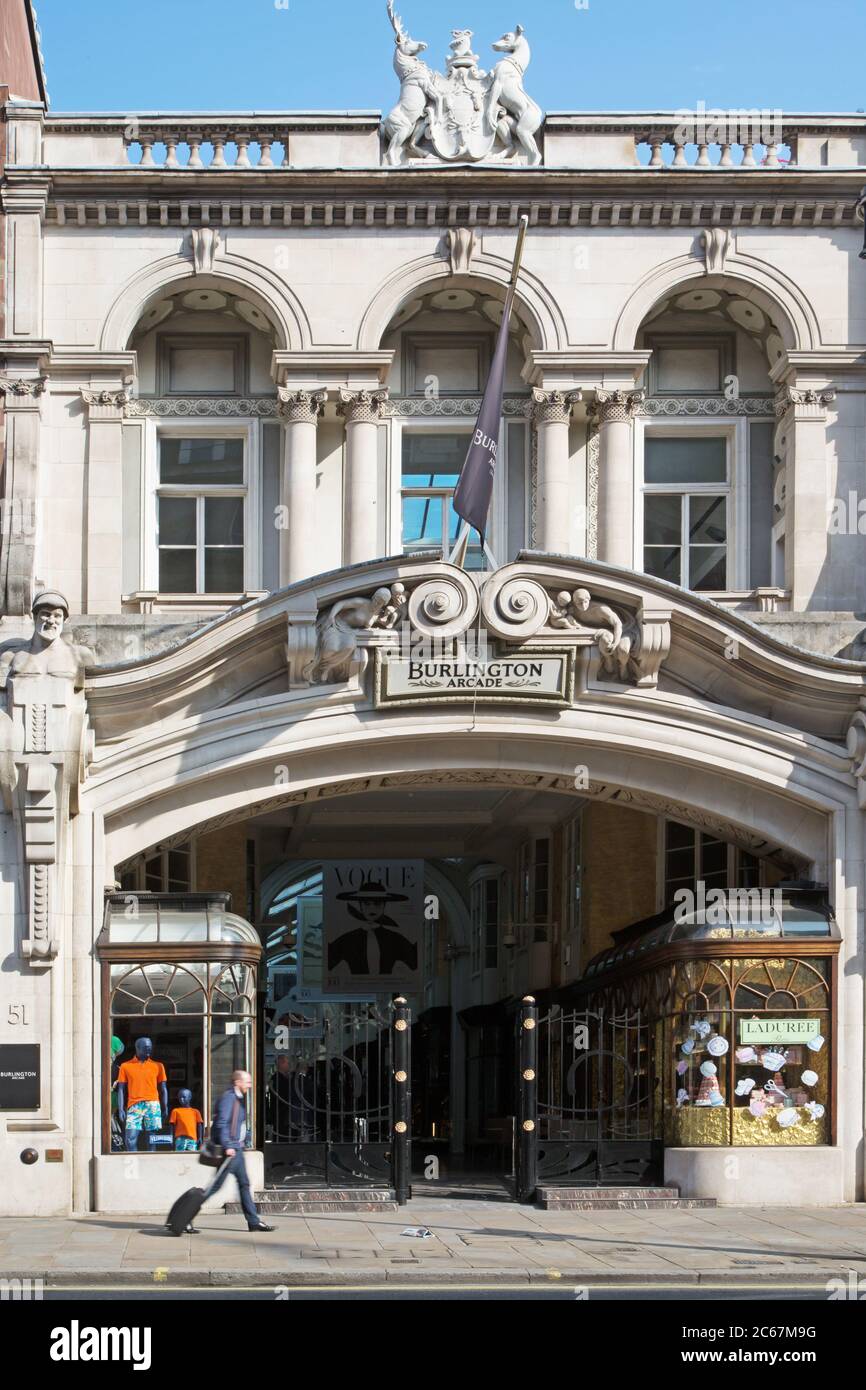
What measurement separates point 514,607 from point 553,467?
4552mm

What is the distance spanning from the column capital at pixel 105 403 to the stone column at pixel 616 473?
632 cm

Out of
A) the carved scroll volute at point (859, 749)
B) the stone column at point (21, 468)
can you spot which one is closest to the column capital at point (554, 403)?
the carved scroll volute at point (859, 749)

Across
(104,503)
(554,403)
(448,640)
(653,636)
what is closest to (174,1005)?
(448,640)

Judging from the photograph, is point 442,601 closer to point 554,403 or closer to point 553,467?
point 553,467

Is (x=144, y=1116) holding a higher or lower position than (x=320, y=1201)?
higher

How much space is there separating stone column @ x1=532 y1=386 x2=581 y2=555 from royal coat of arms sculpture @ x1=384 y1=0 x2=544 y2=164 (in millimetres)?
3331

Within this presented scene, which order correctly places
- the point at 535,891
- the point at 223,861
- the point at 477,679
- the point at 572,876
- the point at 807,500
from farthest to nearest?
the point at 535,891, the point at 572,876, the point at 223,861, the point at 807,500, the point at 477,679

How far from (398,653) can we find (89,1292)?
9.52 m

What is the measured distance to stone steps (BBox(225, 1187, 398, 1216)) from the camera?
2181 cm

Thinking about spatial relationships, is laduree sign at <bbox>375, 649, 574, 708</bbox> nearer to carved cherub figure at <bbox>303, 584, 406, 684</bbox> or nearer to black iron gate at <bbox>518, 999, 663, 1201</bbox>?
carved cherub figure at <bbox>303, 584, 406, 684</bbox>

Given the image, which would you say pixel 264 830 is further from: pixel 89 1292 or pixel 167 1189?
pixel 89 1292

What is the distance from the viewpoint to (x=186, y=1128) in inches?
894

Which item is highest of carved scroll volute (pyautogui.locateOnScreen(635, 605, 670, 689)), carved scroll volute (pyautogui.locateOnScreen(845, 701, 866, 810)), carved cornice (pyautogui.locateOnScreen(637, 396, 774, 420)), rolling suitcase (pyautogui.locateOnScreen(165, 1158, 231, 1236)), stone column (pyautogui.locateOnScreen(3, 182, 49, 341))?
stone column (pyautogui.locateOnScreen(3, 182, 49, 341))

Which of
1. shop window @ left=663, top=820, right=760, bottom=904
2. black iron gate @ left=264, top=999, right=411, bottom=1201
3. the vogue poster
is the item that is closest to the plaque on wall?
black iron gate @ left=264, top=999, right=411, bottom=1201
